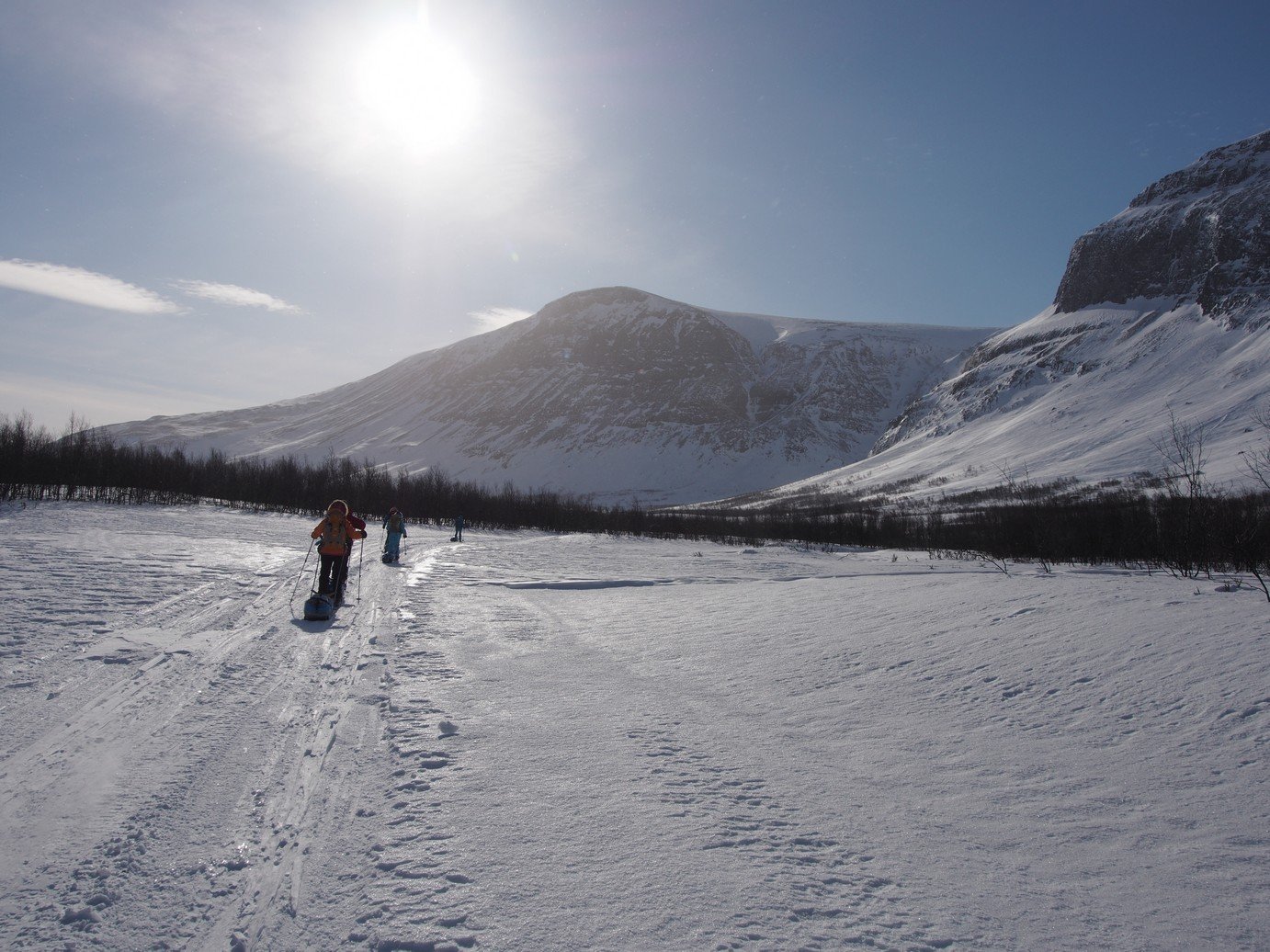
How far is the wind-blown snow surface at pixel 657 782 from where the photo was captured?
2998 millimetres

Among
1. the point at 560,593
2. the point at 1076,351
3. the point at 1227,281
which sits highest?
the point at 1227,281

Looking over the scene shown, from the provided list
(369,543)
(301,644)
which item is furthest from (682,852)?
(369,543)

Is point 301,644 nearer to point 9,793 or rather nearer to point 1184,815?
point 9,793

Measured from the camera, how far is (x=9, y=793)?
4051 mm

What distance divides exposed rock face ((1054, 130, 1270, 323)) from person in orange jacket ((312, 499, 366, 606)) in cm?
13860

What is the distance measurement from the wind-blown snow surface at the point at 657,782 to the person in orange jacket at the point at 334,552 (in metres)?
1.97

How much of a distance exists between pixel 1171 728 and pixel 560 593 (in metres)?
12.0

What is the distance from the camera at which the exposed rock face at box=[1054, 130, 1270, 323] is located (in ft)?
360

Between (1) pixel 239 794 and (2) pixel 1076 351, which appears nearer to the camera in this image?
(1) pixel 239 794

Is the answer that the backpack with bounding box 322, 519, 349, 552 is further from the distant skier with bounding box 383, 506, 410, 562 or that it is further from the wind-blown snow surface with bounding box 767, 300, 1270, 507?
the wind-blown snow surface with bounding box 767, 300, 1270, 507

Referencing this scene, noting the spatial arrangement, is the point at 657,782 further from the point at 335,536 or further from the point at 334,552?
the point at 335,536

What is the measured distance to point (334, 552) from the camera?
11141 millimetres

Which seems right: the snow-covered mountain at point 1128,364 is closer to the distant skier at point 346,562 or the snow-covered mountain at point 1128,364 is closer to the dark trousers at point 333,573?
the distant skier at point 346,562

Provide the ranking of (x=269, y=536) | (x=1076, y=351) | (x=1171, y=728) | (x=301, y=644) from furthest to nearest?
(x=1076, y=351), (x=269, y=536), (x=301, y=644), (x=1171, y=728)
